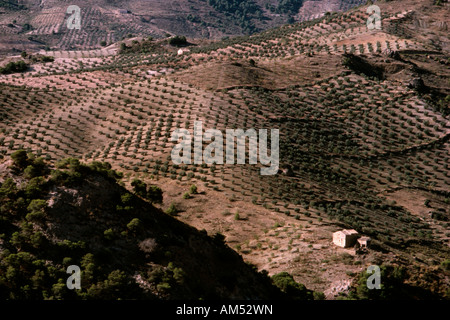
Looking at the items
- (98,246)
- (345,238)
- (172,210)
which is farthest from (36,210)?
(345,238)

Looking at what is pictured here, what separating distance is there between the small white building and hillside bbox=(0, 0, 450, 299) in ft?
2.28

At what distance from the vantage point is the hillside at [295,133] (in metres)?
37.1

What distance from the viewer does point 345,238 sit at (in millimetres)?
34719

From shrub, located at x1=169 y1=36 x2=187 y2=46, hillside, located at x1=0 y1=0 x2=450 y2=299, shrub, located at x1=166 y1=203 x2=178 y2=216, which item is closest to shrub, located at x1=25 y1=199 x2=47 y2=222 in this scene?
shrub, located at x1=166 y1=203 x2=178 y2=216

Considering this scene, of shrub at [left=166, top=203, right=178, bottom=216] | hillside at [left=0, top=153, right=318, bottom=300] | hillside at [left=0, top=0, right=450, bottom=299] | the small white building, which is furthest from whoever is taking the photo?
hillside at [left=0, top=0, right=450, bottom=299]

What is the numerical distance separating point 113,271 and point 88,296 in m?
1.99

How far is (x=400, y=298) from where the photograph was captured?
29703 millimetres

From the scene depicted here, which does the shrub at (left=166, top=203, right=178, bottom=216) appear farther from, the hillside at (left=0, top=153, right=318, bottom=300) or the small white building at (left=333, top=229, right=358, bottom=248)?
the small white building at (left=333, top=229, right=358, bottom=248)

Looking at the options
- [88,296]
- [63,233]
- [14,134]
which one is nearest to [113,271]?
[88,296]

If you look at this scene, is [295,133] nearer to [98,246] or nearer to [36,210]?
[98,246]

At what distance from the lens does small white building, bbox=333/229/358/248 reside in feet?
114

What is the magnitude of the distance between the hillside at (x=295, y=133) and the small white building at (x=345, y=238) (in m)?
0.70

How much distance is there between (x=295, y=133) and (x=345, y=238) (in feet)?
87.2

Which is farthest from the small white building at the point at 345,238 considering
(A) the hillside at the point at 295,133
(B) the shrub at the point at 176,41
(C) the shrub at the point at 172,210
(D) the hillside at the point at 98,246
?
(B) the shrub at the point at 176,41
